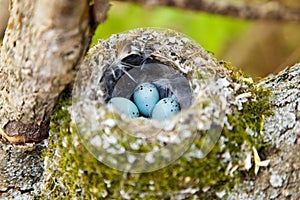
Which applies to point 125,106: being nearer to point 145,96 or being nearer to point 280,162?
point 145,96

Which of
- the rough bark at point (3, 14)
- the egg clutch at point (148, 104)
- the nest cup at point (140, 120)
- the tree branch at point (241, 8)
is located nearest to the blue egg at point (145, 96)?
the egg clutch at point (148, 104)

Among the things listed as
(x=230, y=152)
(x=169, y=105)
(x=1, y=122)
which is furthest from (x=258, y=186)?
(x=1, y=122)

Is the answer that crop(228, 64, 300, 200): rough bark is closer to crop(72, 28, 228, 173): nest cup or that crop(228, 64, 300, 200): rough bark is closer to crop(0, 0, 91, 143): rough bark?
crop(72, 28, 228, 173): nest cup

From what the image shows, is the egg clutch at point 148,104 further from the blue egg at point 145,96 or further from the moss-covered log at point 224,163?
the moss-covered log at point 224,163

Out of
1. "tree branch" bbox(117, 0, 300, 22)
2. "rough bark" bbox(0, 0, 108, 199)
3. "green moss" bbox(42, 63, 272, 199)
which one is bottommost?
"green moss" bbox(42, 63, 272, 199)

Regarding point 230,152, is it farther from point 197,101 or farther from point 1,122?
point 1,122

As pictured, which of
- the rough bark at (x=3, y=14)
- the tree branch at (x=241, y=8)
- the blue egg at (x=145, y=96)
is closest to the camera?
the blue egg at (x=145, y=96)

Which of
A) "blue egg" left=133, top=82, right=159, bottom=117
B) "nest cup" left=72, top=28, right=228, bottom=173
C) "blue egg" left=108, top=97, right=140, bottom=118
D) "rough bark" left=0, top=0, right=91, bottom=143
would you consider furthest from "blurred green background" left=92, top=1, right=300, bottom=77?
"rough bark" left=0, top=0, right=91, bottom=143

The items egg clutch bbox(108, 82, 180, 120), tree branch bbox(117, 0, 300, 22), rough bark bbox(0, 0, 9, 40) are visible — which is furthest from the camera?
rough bark bbox(0, 0, 9, 40)
